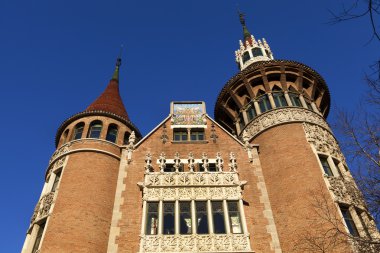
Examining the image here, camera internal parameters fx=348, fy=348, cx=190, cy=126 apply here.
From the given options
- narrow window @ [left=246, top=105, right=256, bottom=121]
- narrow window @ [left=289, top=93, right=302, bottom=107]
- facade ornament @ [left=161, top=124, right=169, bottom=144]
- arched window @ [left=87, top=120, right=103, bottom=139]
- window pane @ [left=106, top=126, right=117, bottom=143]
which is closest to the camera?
facade ornament @ [left=161, top=124, right=169, bottom=144]

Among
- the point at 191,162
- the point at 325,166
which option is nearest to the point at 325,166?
the point at 325,166

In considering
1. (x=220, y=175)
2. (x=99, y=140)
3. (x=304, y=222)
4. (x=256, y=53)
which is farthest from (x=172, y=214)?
(x=256, y=53)

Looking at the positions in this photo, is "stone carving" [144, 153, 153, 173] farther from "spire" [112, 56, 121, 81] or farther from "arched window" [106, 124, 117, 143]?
"spire" [112, 56, 121, 81]

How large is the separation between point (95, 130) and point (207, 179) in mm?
9799

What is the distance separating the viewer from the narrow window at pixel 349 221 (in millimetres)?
18406

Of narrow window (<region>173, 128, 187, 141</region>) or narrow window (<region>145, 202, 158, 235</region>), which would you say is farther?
narrow window (<region>173, 128, 187, 141</region>)

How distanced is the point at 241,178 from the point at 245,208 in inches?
89.9

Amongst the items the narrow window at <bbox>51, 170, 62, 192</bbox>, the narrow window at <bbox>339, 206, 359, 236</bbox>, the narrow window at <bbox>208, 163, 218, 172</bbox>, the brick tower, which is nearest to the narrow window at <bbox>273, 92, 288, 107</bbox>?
the narrow window at <bbox>208, 163, 218, 172</bbox>

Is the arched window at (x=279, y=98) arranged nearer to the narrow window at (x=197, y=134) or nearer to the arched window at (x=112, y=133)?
the narrow window at (x=197, y=134)

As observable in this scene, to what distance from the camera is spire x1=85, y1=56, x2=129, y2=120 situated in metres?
27.2

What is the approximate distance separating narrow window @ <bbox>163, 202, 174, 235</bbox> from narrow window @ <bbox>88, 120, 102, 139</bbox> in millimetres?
8538

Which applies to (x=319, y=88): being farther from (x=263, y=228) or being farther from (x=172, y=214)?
(x=172, y=214)

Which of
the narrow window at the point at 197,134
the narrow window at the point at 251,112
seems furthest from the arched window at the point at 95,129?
the narrow window at the point at 251,112

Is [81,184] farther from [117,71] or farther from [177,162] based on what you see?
[117,71]
